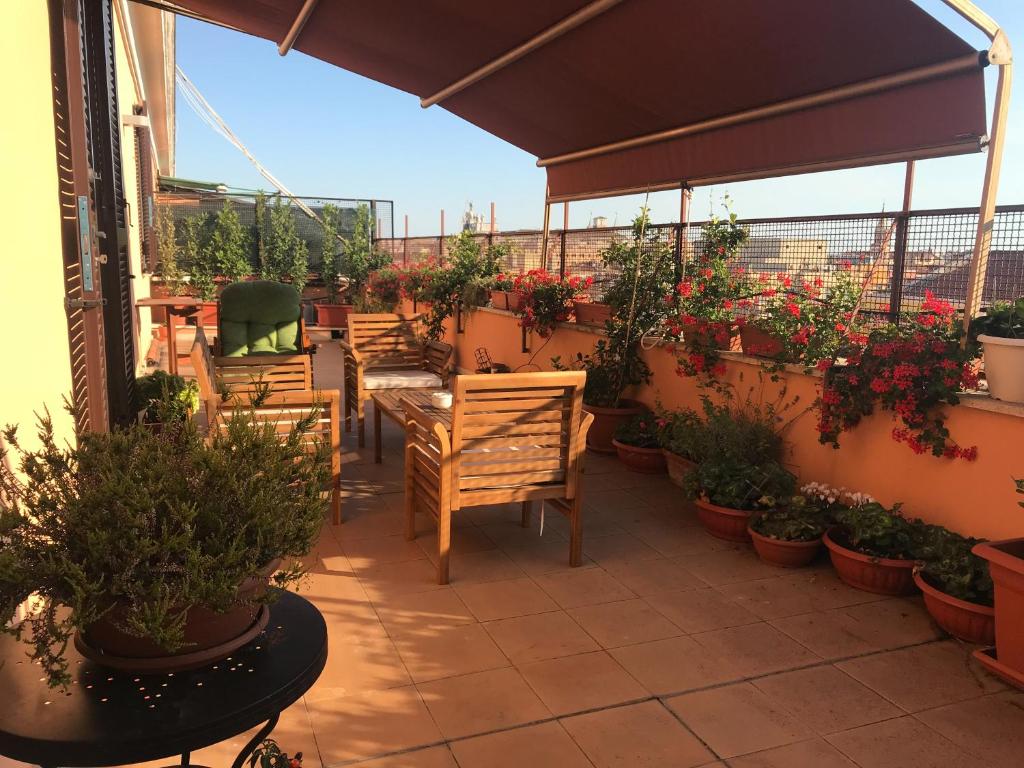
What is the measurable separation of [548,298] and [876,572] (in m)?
4.16

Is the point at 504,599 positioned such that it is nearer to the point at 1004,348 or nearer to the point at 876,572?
the point at 876,572

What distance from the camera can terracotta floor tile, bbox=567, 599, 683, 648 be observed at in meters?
3.14

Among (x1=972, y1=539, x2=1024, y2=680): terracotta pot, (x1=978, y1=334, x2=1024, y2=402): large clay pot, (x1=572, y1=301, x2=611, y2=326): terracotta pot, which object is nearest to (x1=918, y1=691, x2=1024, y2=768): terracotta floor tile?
(x1=972, y1=539, x2=1024, y2=680): terracotta pot

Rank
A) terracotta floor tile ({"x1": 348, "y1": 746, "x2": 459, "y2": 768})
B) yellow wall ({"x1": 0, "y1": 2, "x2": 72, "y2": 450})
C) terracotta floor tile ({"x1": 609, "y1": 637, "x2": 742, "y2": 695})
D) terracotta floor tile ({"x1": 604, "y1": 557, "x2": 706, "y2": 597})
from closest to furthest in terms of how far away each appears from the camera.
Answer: yellow wall ({"x1": 0, "y1": 2, "x2": 72, "y2": 450})
terracotta floor tile ({"x1": 348, "y1": 746, "x2": 459, "y2": 768})
terracotta floor tile ({"x1": 609, "y1": 637, "x2": 742, "y2": 695})
terracotta floor tile ({"x1": 604, "y1": 557, "x2": 706, "y2": 597})

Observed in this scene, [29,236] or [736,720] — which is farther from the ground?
[29,236]

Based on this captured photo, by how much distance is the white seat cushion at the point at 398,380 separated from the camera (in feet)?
19.4

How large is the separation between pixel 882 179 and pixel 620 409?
8.03ft

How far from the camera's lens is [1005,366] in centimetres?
336

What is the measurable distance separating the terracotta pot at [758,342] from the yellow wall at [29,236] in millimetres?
3755

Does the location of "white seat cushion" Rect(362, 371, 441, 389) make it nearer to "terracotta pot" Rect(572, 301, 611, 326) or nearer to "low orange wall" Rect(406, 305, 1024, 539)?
"terracotta pot" Rect(572, 301, 611, 326)

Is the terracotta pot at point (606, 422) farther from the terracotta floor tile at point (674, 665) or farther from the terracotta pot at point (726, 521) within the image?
the terracotta floor tile at point (674, 665)

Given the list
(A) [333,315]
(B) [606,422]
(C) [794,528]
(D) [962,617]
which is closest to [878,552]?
(C) [794,528]

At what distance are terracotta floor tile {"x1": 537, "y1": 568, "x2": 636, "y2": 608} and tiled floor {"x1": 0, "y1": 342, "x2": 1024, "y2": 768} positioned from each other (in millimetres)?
13

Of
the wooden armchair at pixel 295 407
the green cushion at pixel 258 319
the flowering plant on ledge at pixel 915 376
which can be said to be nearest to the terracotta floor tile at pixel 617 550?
the flowering plant on ledge at pixel 915 376
